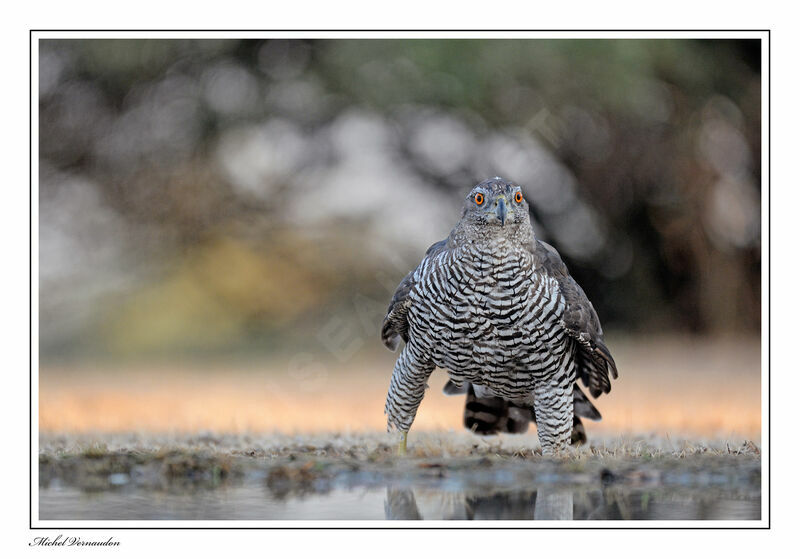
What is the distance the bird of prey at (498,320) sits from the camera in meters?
4.59

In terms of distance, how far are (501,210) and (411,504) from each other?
4.82 feet

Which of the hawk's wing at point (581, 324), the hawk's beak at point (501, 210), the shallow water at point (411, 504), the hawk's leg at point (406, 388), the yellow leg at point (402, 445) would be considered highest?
the hawk's beak at point (501, 210)

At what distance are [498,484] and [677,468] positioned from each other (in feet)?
2.82

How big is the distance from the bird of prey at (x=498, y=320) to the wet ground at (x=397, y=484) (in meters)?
0.33

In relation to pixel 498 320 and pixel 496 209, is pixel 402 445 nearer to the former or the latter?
pixel 498 320

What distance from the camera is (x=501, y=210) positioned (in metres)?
4.49

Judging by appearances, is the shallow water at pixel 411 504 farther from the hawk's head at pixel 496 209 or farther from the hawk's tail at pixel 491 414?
the hawk's tail at pixel 491 414

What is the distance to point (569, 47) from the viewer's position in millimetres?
9664

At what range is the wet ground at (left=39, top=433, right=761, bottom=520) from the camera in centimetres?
388

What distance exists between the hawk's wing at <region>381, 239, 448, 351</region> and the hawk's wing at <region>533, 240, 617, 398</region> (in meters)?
0.57

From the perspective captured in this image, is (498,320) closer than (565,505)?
No

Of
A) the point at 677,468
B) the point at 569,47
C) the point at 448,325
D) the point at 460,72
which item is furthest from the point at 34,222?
the point at 569,47
